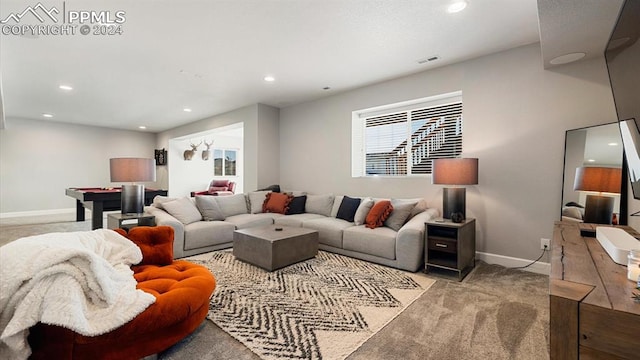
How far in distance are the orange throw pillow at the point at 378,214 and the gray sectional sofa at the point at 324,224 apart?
55 millimetres

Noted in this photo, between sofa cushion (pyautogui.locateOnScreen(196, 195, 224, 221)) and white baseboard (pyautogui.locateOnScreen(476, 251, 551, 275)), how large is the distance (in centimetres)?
363

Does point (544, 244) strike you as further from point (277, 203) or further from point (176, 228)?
point (176, 228)

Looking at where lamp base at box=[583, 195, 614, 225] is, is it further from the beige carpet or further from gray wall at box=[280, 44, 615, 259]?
the beige carpet

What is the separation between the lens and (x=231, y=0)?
90.0 inches

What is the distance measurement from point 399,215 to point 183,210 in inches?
115

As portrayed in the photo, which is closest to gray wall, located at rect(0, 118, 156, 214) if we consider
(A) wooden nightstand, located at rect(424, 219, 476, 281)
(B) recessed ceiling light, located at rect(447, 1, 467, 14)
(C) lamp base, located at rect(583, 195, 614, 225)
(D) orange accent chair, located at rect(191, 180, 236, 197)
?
(D) orange accent chair, located at rect(191, 180, 236, 197)

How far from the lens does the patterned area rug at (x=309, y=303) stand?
1.74 meters

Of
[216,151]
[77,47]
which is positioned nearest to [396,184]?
[77,47]

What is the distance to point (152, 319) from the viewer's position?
145 cm

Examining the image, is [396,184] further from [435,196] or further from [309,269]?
[309,269]

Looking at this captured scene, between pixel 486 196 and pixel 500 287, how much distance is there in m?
1.14

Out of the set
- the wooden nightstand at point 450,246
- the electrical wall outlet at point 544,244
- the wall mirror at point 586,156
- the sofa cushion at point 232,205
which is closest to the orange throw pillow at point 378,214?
the wooden nightstand at point 450,246

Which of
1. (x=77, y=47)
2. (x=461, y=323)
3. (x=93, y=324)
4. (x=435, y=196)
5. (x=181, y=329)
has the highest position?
(x=77, y=47)

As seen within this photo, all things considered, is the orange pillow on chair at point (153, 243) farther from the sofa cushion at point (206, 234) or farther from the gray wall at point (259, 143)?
the gray wall at point (259, 143)
